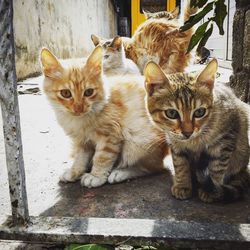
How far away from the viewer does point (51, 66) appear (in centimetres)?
209

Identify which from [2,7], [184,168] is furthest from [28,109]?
[2,7]

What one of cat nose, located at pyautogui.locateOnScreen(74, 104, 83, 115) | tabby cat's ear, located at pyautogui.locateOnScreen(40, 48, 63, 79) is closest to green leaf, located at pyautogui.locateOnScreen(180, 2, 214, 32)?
cat nose, located at pyautogui.locateOnScreen(74, 104, 83, 115)

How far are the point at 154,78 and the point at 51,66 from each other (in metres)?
0.69

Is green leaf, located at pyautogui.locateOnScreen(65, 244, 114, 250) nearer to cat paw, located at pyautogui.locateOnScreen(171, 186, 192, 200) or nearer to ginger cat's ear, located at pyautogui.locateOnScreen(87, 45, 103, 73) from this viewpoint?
cat paw, located at pyautogui.locateOnScreen(171, 186, 192, 200)

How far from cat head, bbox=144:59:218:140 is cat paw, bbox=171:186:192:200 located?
29cm

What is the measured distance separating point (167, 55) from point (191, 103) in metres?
3.24

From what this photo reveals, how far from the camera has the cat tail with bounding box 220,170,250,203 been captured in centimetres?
172

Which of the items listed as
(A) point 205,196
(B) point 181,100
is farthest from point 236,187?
(B) point 181,100

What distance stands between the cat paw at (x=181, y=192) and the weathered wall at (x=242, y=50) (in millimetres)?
1254

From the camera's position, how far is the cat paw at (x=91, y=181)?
1.98 meters

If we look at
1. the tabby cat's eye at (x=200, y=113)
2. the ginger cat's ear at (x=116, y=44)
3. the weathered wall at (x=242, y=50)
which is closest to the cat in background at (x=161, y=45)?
the ginger cat's ear at (x=116, y=44)

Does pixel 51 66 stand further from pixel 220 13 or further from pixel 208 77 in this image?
pixel 220 13

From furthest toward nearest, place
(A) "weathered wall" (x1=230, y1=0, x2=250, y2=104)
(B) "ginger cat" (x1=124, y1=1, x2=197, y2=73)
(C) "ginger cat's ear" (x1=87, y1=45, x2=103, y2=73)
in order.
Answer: (B) "ginger cat" (x1=124, y1=1, x2=197, y2=73)
(A) "weathered wall" (x1=230, y1=0, x2=250, y2=104)
(C) "ginger cat's ear" (x1=87, y1=45, x2=103, y2=73)

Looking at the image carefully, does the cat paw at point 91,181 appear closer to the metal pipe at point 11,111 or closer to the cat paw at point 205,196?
the cat paw at point 205,196
